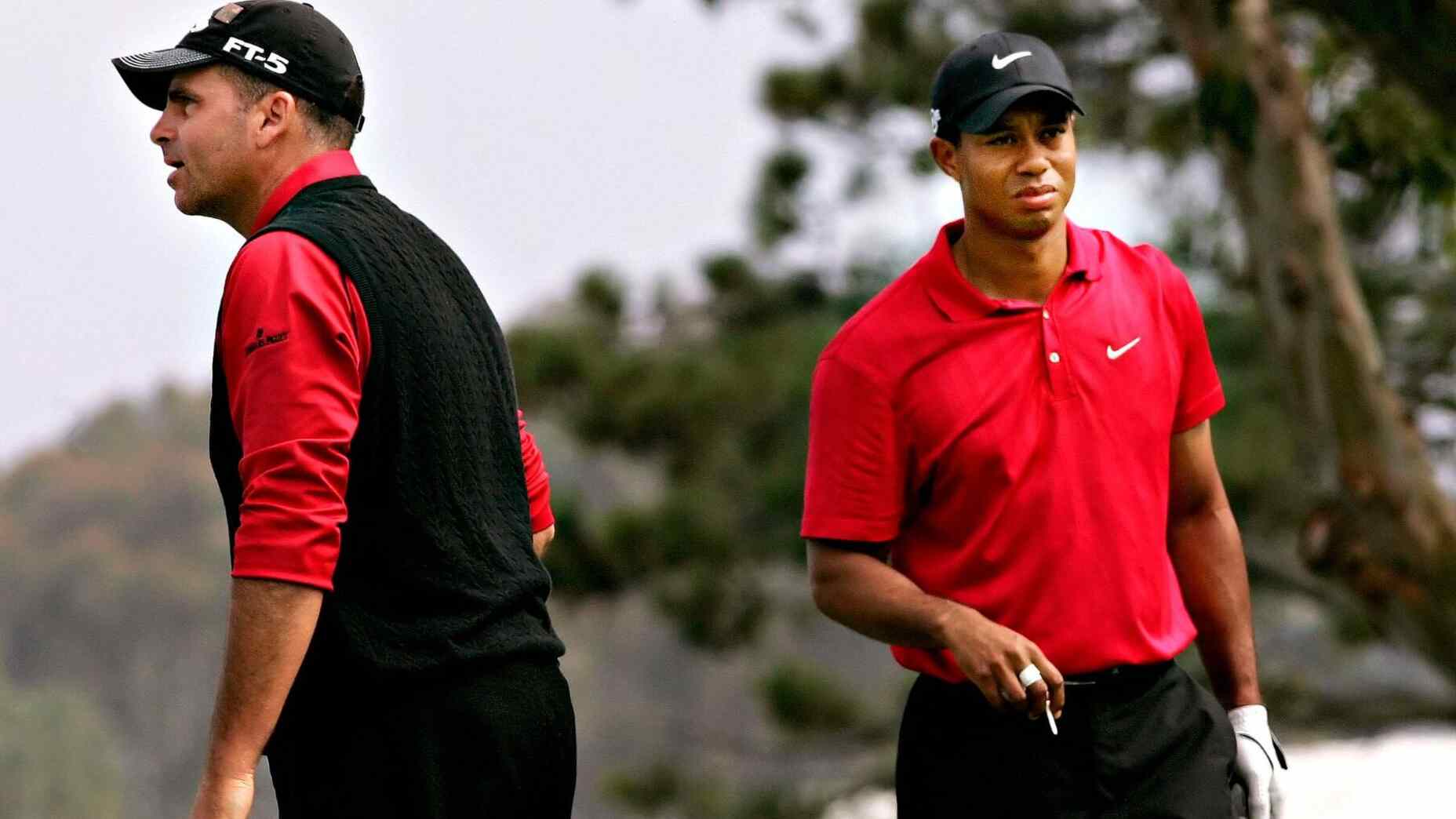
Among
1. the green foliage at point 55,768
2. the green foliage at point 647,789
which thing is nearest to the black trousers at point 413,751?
the green foliage at point 647,789

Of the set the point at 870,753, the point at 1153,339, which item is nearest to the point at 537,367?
the point at 870,753

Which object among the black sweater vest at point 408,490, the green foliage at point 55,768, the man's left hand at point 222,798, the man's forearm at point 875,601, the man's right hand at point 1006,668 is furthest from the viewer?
the green foliage at point 55,768

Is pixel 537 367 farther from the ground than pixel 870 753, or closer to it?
farther from the ground

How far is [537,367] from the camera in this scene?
12.3 metres

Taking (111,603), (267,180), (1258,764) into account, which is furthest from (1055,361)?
(111,603)

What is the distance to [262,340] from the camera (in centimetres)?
243

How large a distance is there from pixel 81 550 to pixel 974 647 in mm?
45177

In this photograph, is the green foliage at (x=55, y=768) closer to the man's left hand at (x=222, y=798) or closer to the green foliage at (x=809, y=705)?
the green foliage at (x=809, y=705)

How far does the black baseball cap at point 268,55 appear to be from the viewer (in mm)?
2643

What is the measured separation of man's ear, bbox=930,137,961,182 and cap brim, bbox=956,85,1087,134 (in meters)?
0.08

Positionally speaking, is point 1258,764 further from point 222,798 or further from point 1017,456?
point 222,798

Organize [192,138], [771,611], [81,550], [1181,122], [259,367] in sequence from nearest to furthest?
1. [259,367]
2. [192,138]
3. [1181,122]
4. [771,611]
5. [81,550]

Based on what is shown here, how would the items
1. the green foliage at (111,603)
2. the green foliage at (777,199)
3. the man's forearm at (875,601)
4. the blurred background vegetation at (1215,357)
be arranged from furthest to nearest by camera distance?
the green foliage at (111,603) → the green foliage at (777,199) → the blurred background vegetation at (1215,357) → the man's forearm at (875,601)

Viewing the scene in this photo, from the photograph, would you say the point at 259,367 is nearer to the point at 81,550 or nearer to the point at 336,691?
the point at 336,691
